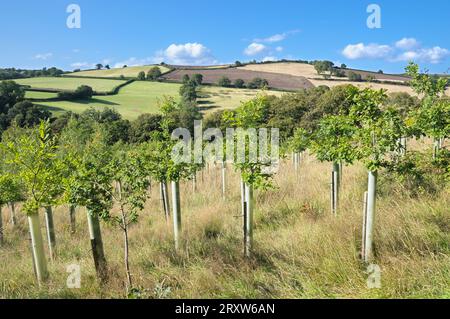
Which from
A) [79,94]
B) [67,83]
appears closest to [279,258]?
[79,94]

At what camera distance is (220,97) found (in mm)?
50875

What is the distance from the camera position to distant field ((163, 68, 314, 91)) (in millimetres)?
53794

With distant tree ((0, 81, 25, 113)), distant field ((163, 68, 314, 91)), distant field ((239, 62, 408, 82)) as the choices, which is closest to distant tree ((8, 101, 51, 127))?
distant tree ((0, 81, 25, 113))

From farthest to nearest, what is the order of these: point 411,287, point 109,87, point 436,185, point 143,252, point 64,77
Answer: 1. point 64,77
2. point 109,87
3. point 436,185
4. point 143,252
5. point 411,287

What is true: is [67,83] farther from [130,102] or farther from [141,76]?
[130,102]

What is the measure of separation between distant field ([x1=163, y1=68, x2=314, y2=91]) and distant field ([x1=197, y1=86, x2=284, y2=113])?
433 cm

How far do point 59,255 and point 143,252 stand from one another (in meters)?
→ 2.37

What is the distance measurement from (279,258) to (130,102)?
48.8m

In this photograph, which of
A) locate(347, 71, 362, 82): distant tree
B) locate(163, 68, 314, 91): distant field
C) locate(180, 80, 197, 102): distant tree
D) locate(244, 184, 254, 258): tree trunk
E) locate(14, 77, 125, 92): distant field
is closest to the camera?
locate(244, 184, 254, 258): tree trunk

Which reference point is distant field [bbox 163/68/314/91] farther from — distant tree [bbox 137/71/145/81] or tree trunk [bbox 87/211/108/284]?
tree trunk [bbox 87/211/108/284]

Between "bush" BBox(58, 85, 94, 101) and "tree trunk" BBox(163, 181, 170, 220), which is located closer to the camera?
"tree trunk" BBox(163, 181, 170, 220)

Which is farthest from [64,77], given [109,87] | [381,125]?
[381,125]

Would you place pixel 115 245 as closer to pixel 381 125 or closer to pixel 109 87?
pixel 381 125

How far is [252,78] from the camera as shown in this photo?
60.0 meters
